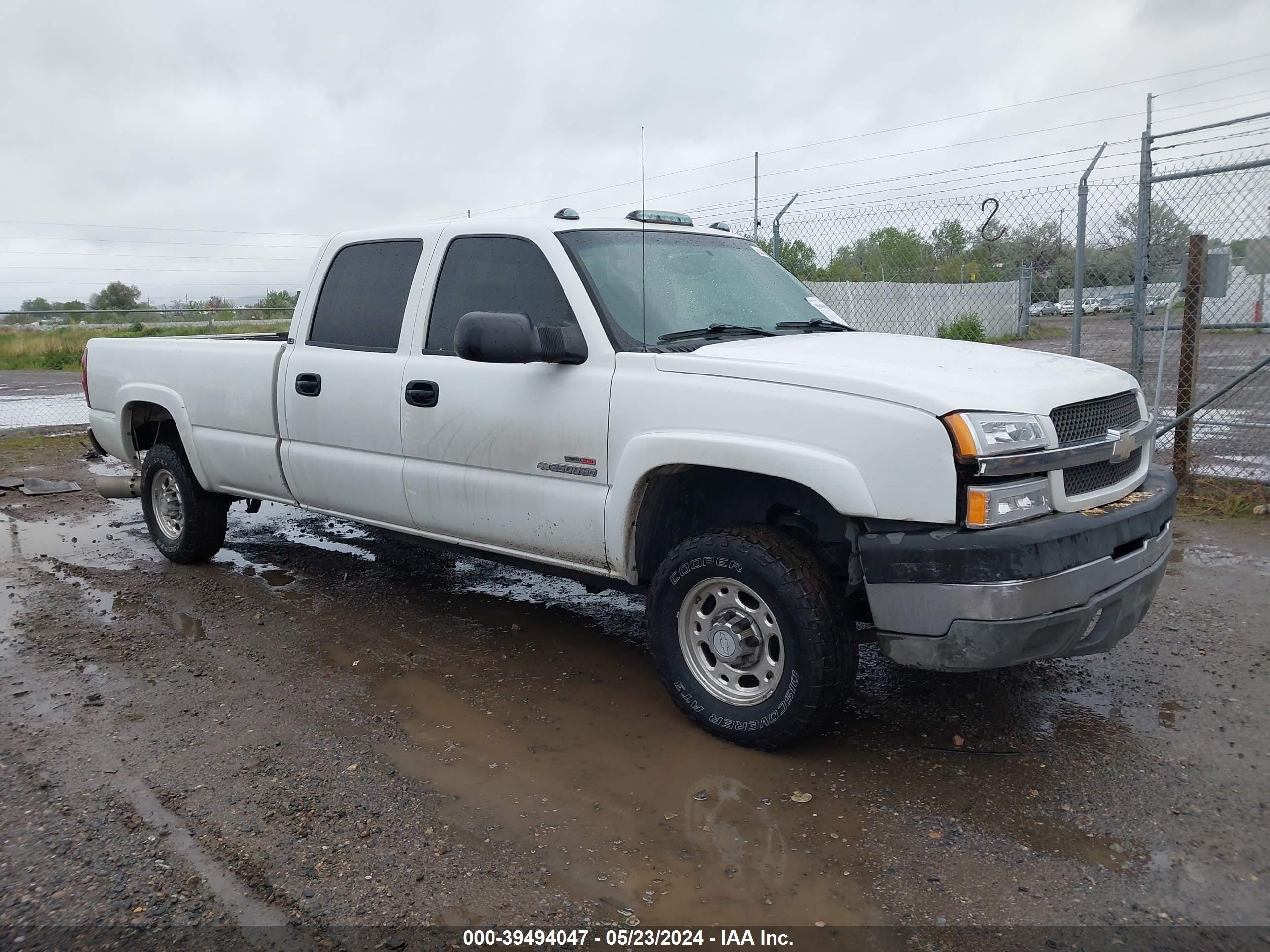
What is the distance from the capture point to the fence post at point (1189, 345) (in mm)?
7391

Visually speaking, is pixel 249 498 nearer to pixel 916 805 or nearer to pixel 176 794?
pixel 176 794

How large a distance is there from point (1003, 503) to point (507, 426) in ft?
6.80

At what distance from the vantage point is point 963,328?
16.2 metres

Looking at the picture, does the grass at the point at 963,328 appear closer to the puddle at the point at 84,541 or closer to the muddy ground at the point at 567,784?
the muddy ground at the point at 567,784

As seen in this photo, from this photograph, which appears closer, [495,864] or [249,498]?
[495,864]

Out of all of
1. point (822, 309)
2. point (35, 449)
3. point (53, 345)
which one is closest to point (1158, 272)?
point (822, 309)

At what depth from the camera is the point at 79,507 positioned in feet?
27.3

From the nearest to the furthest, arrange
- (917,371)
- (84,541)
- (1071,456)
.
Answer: (1071,456), (917,371), (84,541)

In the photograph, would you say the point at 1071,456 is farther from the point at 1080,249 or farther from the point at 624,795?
the point at 1080,249

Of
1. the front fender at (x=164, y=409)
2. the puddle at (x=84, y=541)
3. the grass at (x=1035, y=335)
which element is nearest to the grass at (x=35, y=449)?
the puddle at (x=84, y=541)

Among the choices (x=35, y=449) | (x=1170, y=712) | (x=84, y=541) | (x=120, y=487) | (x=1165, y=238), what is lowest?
(x=1170, y=712)

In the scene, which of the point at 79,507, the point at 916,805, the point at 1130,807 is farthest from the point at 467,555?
the point at 79,507

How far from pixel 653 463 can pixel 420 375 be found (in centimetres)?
146

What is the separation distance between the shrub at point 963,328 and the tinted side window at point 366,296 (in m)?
11.5
